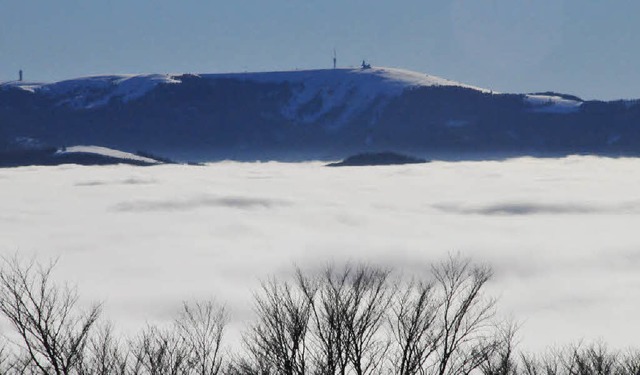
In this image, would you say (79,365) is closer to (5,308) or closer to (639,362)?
(5,308)

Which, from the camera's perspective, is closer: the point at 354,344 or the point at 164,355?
the point at 354,344

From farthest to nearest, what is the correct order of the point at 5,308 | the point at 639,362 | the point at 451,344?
the point at 639,362, the point at 451,344, the point at 5,308

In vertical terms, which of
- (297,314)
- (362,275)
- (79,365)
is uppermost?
(362,275)

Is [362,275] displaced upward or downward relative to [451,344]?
upward

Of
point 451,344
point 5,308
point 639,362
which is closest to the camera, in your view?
point 5,308

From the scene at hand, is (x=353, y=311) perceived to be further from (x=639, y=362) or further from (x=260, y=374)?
(x=639, y=362)

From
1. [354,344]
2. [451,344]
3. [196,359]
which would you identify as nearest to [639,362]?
[451,344]

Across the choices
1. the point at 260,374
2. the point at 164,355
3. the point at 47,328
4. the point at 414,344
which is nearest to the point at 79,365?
the point at 47,328

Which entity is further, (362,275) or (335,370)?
(362,275)

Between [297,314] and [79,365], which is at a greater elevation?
[297,314]
